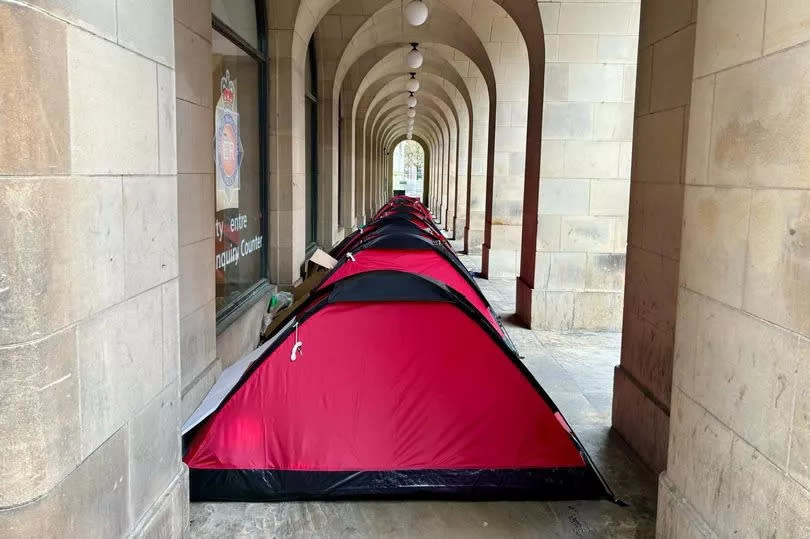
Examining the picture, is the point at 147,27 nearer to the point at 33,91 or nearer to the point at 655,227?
the point at 33,91

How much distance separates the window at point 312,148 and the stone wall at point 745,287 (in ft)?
31.2

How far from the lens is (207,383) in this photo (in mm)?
5223

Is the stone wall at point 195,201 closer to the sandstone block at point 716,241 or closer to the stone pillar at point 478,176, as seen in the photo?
the sandstone block at point 716,241

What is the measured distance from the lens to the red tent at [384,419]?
3.90m

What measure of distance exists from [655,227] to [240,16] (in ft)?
15.7

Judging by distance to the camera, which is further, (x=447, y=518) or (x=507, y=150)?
(x=507, y=150)

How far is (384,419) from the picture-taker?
156 inches

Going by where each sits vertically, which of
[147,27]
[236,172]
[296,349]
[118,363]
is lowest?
[296,349]

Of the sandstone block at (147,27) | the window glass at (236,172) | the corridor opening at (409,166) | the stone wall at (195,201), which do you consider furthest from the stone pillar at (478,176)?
the corridor opening at (409,166)

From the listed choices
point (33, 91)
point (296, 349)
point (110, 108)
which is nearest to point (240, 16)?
point (296, 349)

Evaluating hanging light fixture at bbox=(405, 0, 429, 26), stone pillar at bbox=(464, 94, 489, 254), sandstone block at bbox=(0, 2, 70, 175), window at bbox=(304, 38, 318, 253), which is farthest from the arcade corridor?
stone pillar at bbox=(464, 94, 489, 254)

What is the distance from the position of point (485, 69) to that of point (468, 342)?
10345 mm

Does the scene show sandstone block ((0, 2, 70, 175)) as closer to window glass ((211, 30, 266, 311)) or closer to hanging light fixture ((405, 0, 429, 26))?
window glass ((211, 30, 266, 311))

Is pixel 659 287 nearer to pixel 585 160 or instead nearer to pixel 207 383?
pixel 207 383
